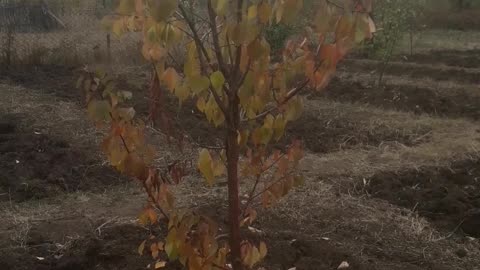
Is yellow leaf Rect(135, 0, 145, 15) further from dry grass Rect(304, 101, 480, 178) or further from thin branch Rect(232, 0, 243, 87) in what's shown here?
dry grass Rect(304, 101, 480, 178)

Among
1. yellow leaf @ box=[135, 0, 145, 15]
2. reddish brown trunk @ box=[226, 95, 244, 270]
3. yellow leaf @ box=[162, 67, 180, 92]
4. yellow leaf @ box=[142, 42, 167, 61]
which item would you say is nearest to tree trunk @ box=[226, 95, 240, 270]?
reddish brown trunk @ box=[226, 95, 244, 270]

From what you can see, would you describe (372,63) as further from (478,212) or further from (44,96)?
(478,212)

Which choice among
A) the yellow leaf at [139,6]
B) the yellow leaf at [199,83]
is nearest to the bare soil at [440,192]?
the yellow leaf at [199,83]

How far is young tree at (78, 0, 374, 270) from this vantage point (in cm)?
190

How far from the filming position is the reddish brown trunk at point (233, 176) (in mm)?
2295

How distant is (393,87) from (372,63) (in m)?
2.31

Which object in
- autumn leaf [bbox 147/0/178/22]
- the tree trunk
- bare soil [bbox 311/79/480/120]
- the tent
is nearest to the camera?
autumn leaf [bbox 147/0/178/22]

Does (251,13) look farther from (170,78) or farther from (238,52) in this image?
(170,78)

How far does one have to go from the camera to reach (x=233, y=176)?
2404 millimetres

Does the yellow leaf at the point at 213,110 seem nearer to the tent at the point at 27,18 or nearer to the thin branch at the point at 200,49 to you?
the thin branch at the point at 200,49

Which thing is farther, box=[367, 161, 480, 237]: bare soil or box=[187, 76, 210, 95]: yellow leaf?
box=[367, 161, 480, 237]: bare soil

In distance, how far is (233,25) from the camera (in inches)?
75.3

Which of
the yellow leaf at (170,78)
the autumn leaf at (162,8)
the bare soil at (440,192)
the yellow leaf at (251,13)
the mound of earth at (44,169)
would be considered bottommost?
the bare soil at (440,192)

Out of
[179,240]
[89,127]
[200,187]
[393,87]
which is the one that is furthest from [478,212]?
[393,87]
